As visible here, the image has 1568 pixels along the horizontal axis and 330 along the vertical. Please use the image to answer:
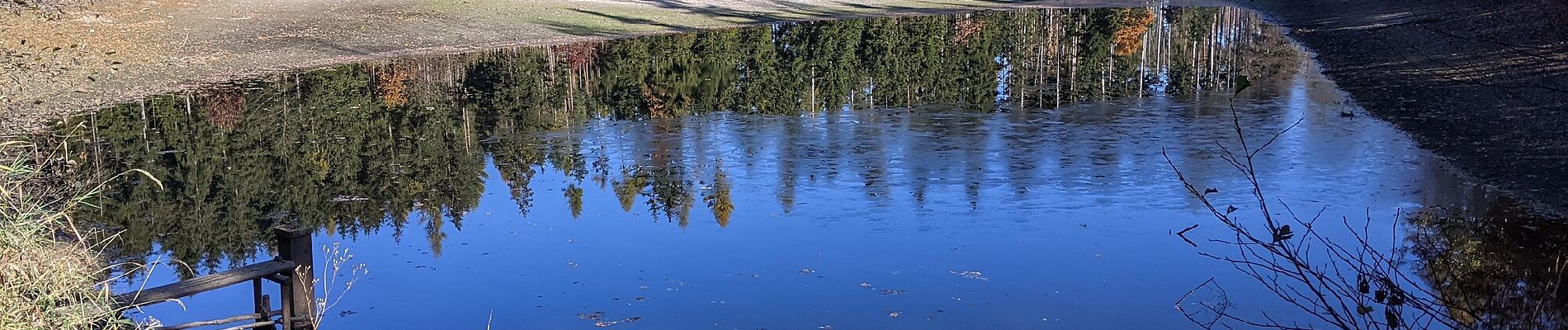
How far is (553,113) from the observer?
1995 cm

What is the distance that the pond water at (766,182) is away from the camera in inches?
386

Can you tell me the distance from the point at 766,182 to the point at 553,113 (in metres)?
6.57

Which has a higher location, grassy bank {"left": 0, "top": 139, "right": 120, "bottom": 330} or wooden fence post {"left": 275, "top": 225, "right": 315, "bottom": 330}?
grassy bank {"left": 0, "top": 139, "right": 120, "bottom": 330}

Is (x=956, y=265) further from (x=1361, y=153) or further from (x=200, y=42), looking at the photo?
(x=200, y=42)

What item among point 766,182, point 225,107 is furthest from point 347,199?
point 225,107

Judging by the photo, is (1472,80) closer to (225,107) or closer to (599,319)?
(599,319)

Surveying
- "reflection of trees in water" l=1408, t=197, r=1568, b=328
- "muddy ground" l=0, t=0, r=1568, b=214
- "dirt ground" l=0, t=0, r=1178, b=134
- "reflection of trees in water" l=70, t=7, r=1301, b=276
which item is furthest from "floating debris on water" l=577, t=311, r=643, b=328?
"dirt ground" l=0, t=0, r=1178, b=134

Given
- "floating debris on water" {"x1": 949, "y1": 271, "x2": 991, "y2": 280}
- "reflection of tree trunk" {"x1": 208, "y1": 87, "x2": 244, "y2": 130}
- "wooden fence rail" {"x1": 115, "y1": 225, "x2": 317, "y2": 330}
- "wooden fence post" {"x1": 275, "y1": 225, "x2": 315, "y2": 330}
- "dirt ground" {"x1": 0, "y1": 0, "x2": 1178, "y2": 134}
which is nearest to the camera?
"wooden fence rail" {"x1": 115, "y1": 225, "x2": 317, "y2": 330}

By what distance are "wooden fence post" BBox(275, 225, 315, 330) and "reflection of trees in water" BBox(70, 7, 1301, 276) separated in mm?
2706

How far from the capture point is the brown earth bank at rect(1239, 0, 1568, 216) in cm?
1326

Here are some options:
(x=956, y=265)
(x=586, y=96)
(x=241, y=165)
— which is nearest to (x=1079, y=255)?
(x=956, y=265)

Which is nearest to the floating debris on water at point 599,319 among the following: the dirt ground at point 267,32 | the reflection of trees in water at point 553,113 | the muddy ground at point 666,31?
the reflection of trees in water at point 553,113

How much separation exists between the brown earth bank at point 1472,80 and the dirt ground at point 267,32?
14323 mm

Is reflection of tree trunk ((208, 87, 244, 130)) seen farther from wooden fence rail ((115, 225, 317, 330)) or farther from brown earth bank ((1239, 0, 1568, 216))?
brown earth bank ((1239, 0, 1568, 216))
